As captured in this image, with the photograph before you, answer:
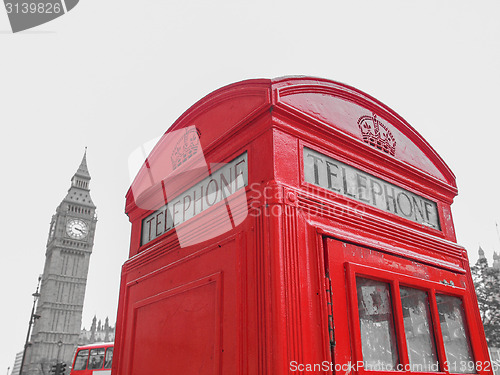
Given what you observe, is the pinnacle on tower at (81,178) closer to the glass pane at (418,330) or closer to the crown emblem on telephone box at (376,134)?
the crown emblem on telephone box at (376,134)

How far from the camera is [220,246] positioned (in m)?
2.63

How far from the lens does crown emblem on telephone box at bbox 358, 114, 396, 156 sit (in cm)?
324

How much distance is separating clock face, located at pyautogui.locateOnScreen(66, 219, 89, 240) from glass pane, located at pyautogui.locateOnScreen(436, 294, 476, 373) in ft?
280

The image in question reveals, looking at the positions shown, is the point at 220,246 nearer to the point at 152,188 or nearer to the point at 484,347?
the point at 152,188

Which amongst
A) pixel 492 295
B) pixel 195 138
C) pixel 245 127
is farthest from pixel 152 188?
pixel 492 295

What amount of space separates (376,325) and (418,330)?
1.42 ft

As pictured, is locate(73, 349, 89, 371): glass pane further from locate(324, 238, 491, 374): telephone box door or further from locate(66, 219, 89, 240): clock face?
locate(66, 219, 89, 240): clock face

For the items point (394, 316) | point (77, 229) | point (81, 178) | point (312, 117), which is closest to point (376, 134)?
point (312, 117)

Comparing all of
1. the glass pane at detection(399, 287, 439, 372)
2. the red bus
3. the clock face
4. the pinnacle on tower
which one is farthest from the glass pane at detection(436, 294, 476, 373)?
the pinnacle on tower

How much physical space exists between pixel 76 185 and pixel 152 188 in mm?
89929

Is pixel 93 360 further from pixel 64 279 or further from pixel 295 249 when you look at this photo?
pixel 64 279

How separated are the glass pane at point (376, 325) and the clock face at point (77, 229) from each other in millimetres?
85522

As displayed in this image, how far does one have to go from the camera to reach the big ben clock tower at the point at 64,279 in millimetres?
68938

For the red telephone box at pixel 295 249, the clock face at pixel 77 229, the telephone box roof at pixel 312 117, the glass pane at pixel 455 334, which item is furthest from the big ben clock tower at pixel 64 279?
the glass pane at pixel 455 334
